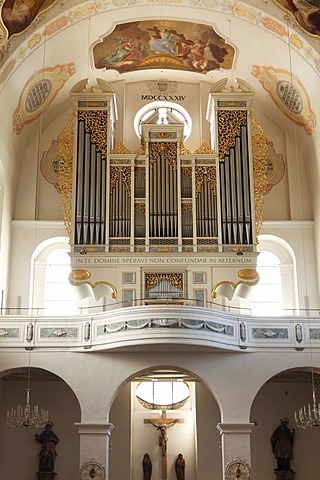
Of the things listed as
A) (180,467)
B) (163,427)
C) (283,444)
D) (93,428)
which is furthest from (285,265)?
→ (93,428)

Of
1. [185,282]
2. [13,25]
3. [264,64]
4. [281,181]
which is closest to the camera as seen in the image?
[13,25]

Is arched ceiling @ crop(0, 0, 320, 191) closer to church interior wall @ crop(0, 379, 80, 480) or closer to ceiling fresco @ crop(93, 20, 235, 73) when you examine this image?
ceiling fresco @ crop(93, 20, 235, 73)

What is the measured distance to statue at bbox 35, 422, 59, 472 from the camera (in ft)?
73.5

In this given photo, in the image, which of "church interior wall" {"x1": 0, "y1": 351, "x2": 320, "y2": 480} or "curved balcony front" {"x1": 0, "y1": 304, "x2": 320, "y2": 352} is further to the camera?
"church interior wall" {"x1": 0, "y1": 351, "x2": 320, "y2": 480}

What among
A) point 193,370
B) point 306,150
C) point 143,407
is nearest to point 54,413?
point 143,407

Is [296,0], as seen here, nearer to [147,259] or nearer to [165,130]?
[165,130]

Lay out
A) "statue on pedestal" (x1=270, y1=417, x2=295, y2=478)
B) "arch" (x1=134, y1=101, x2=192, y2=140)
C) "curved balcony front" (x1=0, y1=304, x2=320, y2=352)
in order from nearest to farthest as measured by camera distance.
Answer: "curved balcony front" (x1=0, y1=304, x2=320, y2=352)
"statue on pedestal" (x1=270, y1=417, x2=295, y2=478)
"arch" (x1=134, y1=101, x2=192, y2=140)

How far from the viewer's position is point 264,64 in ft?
74.6

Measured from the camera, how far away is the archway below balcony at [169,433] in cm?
2291

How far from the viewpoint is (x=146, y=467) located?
23.6 m

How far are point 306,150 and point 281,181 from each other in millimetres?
1190

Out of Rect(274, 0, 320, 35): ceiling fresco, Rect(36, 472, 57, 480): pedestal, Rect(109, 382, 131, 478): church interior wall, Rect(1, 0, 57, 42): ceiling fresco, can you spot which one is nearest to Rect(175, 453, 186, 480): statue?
Rect(109, 382, 131, 478): church interior wall

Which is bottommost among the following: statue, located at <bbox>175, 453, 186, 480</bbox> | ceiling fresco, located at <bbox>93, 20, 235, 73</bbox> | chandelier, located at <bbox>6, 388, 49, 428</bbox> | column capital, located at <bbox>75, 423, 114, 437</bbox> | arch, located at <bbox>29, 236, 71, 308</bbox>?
statue, located at <bbox>175, 453, 186, 480</bbox>

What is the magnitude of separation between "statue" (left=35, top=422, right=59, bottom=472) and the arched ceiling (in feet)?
24.9
